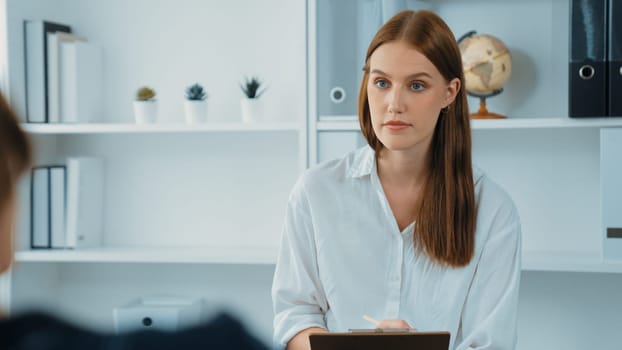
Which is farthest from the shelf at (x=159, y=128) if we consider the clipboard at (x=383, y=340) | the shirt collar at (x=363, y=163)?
the clipboard at (x=383, y=340)

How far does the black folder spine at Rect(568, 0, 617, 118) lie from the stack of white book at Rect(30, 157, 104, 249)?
1.56 m

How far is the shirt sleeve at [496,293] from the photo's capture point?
74.8 inches

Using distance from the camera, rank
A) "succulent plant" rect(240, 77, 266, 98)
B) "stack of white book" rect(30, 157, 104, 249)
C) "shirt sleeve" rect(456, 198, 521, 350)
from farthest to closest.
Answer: "stack of white book" rect(30, 157, 104, 249)
"succulent plant" rect(240, 77, 266, 98)
"shirt sleeve" rect(456, 198, 521, 350)

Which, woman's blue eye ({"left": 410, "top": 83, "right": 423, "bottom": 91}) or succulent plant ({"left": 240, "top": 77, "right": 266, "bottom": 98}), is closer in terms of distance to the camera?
woman's blue eye ({"left": 410, "top": 83, "right": 423, "bottom": 91})

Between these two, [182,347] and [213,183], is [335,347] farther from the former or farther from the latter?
[213,183]

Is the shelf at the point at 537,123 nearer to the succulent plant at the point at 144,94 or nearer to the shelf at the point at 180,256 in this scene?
the shelf at the point at 180,256

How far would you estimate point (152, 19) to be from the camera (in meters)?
3.02

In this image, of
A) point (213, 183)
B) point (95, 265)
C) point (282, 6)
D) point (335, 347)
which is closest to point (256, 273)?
point (213, 183)

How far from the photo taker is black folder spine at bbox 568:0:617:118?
2.40m

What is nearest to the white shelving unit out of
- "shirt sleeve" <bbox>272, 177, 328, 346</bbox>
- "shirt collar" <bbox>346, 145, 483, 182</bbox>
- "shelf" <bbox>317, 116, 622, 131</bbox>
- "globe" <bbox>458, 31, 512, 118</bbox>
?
"shelf" <bbox>317, 116, 622, 131</bbox>

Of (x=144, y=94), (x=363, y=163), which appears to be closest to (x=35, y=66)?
(x=144, y=94)

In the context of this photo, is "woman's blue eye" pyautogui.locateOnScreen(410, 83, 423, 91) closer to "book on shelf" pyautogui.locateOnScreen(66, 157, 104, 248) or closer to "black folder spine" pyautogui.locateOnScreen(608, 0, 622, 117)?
"black folder spine" pyautogui.locateOnScreen(608, 0, 622, 117)

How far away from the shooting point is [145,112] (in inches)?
113

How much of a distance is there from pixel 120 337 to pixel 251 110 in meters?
2.28
